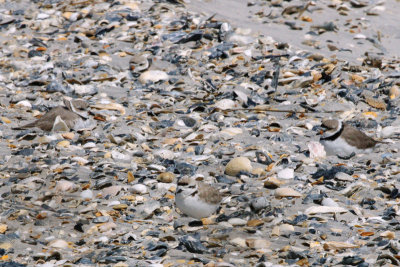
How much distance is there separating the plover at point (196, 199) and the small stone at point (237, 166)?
0.54 metres

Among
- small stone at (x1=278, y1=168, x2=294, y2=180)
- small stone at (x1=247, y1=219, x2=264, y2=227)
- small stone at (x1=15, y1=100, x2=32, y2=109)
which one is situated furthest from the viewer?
small stone at (x1=15, y1=100, x2=32, y2=109)

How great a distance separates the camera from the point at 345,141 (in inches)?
184

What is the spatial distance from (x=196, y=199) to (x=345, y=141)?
159 cm

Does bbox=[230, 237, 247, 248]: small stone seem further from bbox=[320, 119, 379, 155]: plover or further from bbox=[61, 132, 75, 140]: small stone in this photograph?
bbox=[61, 132, 75, 140]: small stone

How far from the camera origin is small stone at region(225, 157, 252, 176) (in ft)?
14.4

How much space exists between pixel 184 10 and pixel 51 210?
4520 millimetres

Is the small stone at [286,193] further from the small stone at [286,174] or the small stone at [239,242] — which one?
the small stone at [239,242]

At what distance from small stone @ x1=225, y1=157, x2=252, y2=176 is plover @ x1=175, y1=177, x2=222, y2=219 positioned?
54 cm

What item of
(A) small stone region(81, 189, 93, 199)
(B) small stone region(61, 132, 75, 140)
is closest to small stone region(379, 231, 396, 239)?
(A) small stone region(81, 189, 93, 199)

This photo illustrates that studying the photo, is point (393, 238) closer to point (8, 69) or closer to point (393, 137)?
point (393, 137)

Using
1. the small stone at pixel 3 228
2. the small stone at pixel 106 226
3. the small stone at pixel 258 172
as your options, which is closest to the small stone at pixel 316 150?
the small stone at pixel 258 172

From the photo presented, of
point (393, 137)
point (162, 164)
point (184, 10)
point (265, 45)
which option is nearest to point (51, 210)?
point (162, 164)

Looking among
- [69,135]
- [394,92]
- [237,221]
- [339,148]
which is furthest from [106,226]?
[394,92]

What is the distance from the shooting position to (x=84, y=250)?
3.52 metres
